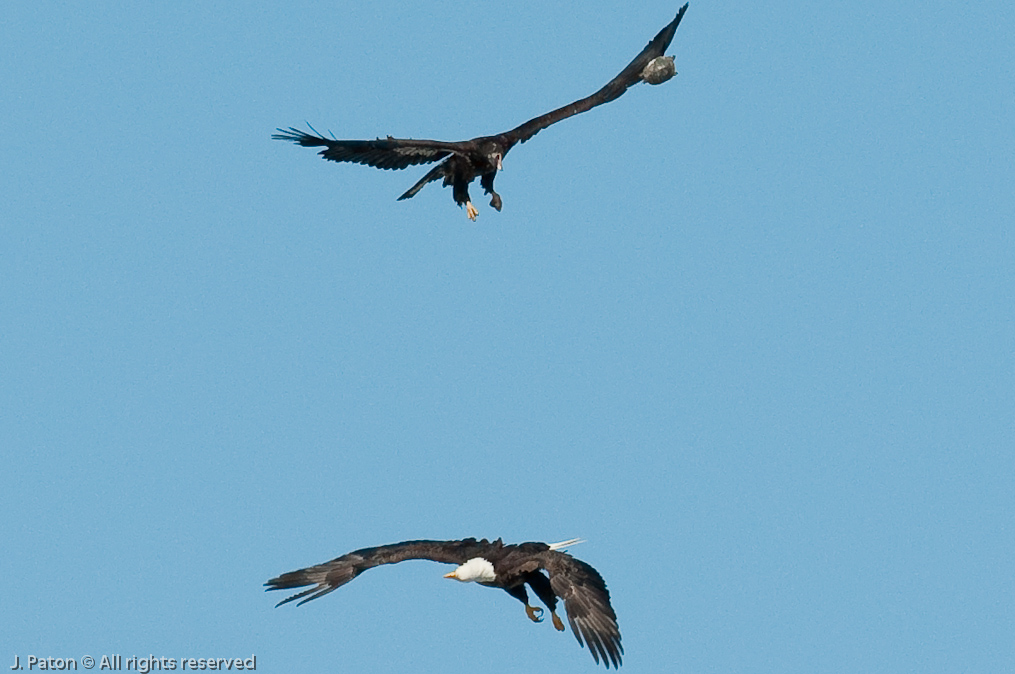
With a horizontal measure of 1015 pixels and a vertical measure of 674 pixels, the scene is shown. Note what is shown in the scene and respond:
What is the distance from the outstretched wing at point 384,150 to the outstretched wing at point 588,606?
5.29 meters

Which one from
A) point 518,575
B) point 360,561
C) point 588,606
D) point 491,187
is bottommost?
point 588,606

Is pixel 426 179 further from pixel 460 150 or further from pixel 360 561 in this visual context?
pixel 360 561

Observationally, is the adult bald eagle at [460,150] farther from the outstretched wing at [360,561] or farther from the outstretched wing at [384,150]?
the outstretched wing at [360,561]

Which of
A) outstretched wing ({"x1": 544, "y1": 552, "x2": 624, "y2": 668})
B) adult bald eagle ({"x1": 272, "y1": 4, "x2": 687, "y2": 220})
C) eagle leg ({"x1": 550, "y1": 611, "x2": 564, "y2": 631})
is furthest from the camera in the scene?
adult bald eagle ({"x1": 272, "y1": 4, "x2": 687, "y2": 220})

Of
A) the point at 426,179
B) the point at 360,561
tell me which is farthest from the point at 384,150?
the point at 360,561

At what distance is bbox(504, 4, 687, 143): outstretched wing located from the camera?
21625 millimetres

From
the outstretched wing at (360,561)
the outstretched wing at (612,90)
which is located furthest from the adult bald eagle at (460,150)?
the outstretched wing at (360,561)

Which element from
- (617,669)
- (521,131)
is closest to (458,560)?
(617,669)

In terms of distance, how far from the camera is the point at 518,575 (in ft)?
59.5

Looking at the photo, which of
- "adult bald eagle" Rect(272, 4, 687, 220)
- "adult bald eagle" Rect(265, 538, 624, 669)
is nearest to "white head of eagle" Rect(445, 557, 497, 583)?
"adult bald eagle" Rect(265, 538, 624, 669)

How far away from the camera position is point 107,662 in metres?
16.7

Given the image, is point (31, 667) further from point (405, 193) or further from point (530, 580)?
point (405, 193)

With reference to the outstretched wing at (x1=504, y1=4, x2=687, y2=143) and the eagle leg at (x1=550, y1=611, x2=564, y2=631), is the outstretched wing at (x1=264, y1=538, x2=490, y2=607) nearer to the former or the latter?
the eagle leg at (x1=550, y1=611, x2=564, y2=631)

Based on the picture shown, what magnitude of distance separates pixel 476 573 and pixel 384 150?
5.10 metres
